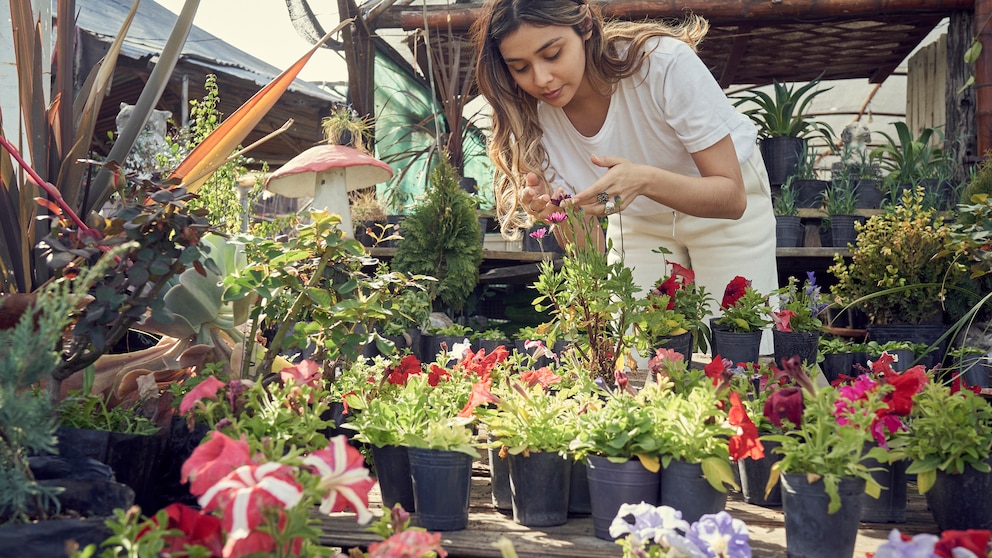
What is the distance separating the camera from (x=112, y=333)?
1332mm

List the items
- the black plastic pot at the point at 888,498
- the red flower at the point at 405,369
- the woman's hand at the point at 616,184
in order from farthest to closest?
the woman's hand at the point at 616,184 → the red flower at the point at 405,369 → the black plastic pot at the point at 888,498

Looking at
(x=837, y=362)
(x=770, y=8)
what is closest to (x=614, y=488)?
(x=837, y=362)

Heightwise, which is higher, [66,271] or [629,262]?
[629,262]

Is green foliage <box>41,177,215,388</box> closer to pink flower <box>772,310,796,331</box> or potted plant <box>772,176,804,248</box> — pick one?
pink flower <box>772,310,796,331</box>

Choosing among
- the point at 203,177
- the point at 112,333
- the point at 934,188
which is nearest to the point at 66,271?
the point at 112,333

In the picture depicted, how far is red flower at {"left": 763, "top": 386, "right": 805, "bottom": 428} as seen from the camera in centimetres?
120

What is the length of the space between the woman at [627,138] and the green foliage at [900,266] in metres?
1.41

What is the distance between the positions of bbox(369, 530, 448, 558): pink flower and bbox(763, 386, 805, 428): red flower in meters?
0.53

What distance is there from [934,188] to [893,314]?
157cm

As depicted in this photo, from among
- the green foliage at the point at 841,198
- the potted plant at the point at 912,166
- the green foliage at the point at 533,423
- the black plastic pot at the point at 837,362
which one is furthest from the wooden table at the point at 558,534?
the potted plant at the point at 912,166

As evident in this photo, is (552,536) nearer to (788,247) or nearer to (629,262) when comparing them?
(629,262)

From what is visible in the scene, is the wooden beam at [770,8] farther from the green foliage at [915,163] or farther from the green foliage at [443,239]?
the green foliage at [443,239]

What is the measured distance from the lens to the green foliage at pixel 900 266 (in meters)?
3.74

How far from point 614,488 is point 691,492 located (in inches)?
4.7
